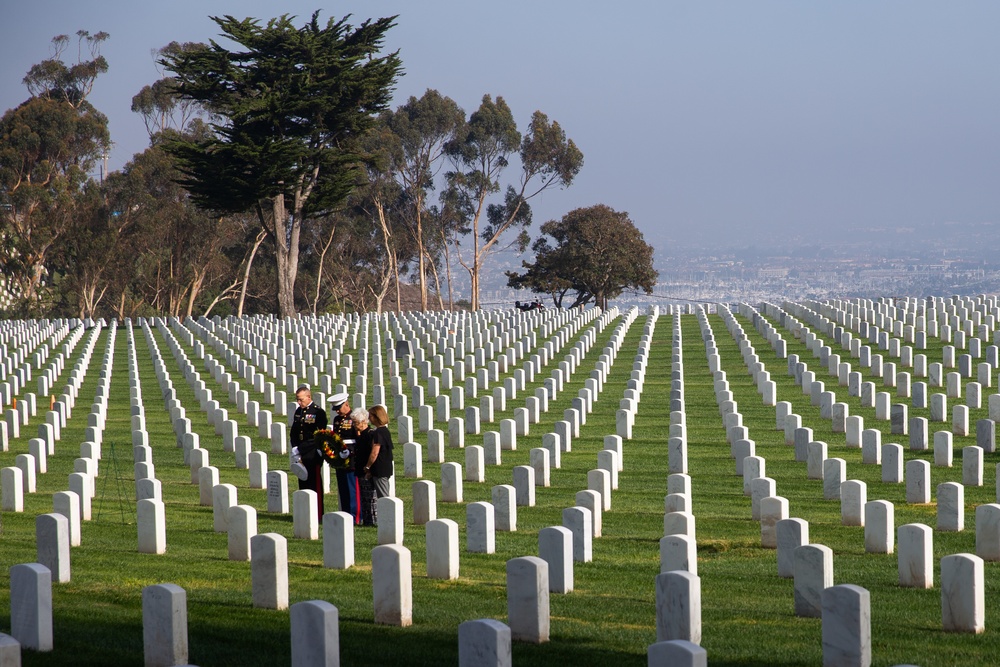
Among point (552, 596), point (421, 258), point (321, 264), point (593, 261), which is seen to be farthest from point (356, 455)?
point (421, 258)

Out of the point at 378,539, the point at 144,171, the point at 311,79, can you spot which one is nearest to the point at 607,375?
the point at 378,539

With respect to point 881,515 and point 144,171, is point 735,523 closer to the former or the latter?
point 881,515

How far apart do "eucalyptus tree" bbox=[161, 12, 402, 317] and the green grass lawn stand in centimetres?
2800

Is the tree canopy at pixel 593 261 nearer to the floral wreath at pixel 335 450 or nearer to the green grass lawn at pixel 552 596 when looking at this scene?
the green grass lawn at pixel 552 596

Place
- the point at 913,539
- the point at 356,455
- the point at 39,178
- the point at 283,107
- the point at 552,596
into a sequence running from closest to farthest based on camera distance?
the point at 552,596 < the point at 913,539 < the point at 356,455 < the point at 283,107 < the point at 39,178

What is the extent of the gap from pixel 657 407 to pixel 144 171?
154ft

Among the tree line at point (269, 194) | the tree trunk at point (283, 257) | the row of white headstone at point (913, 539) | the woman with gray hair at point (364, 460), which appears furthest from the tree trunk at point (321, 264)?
the row of white headstone at point (913, 539)

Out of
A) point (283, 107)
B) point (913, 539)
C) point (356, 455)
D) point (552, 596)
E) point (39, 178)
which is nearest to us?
point (552, 596)

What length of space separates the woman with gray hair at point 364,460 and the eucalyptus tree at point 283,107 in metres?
34.4

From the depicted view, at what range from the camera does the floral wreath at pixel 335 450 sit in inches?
465

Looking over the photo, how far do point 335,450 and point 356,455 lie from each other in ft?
0.65

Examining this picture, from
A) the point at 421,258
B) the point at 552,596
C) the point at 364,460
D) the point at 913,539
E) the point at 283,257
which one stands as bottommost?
the point at 552,596

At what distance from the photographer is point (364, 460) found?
11.8 metres

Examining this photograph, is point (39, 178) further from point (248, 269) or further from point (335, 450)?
point (335, 450)
